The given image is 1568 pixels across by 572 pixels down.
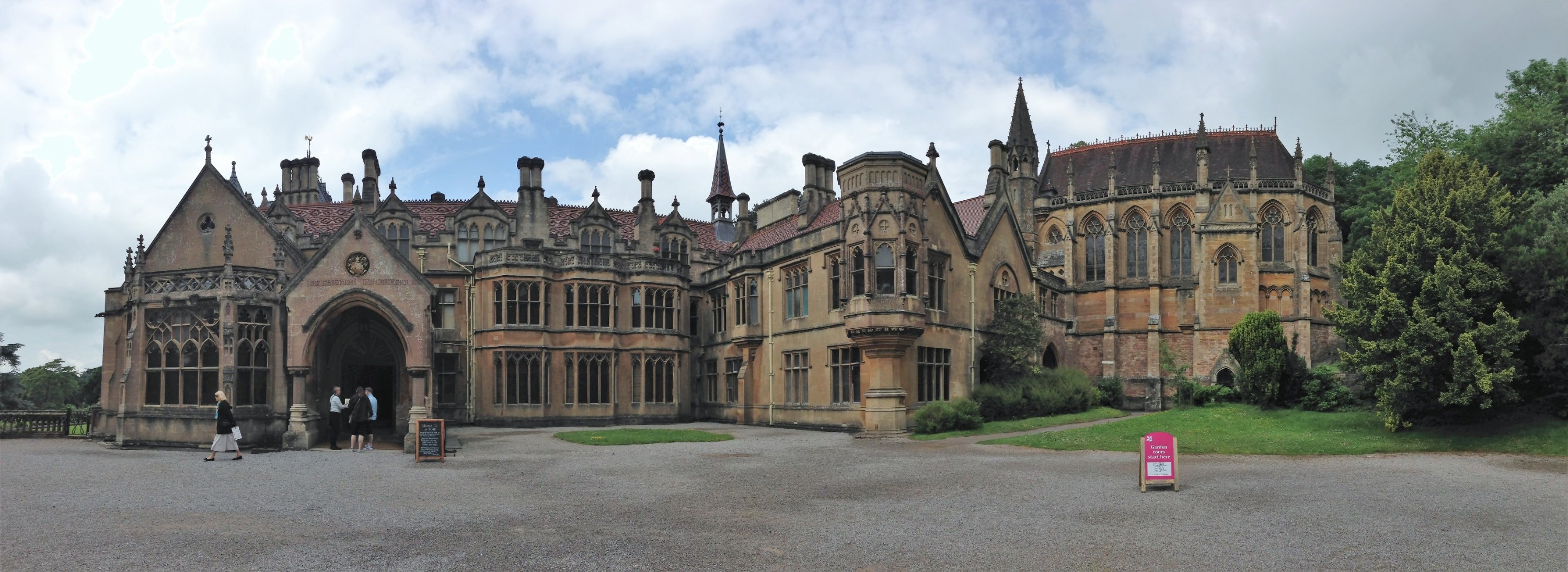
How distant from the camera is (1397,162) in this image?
160 ft

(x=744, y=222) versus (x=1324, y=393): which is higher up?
Result: (x=744, y=222)

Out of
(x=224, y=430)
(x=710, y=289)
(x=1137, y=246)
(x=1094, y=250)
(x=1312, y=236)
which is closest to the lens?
(x=224, y=430)

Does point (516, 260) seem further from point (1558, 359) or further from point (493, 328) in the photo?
point (1558, 359)

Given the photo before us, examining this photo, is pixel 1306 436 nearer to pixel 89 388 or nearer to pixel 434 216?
pixel 434 216

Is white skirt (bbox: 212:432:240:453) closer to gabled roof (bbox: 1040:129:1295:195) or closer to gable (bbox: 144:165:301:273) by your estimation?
gable (bbox: 144:165:301:273)

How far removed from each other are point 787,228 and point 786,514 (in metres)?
30.1

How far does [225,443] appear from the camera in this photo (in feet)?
72.8

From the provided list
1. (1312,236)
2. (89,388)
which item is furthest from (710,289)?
(89,388)

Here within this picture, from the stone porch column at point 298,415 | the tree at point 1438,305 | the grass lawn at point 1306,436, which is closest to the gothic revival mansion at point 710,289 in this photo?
the stone porch column at point 298,415

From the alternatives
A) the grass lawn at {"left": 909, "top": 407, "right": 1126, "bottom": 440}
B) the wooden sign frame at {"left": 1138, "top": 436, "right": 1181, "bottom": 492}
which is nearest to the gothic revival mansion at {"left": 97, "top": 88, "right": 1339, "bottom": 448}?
the grass lawn at {"left": 909, "top": 407, "right": 1126, "bottom": 440}

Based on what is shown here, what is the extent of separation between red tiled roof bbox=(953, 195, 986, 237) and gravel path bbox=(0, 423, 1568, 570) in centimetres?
2105

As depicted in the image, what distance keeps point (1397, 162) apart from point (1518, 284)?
3115 cm

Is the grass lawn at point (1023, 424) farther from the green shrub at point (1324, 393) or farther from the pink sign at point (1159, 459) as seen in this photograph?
the pink sign at point (1159, 459)

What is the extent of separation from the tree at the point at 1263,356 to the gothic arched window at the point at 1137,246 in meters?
26.7
